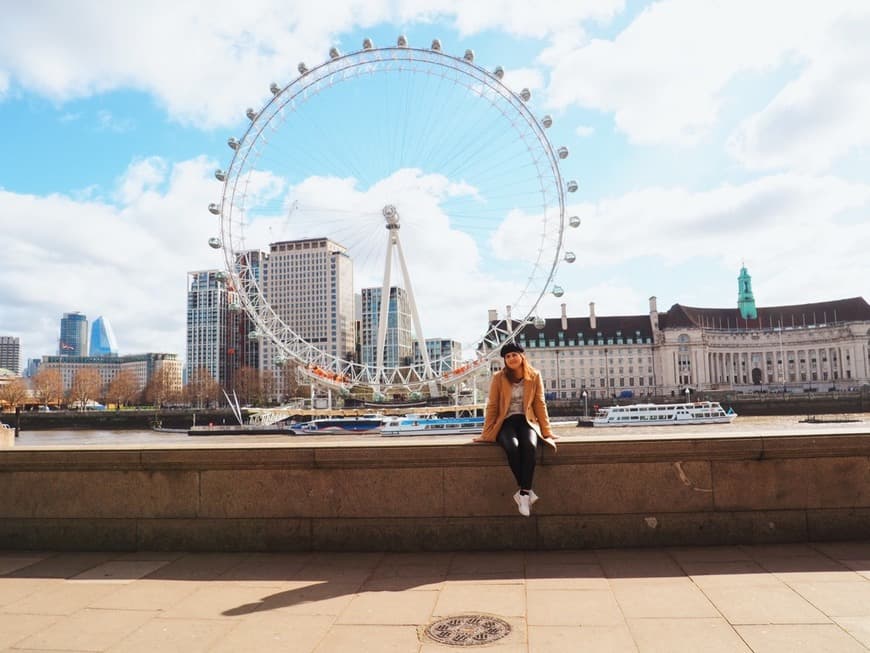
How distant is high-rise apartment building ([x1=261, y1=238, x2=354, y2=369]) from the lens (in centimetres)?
15325

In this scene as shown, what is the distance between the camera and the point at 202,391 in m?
141

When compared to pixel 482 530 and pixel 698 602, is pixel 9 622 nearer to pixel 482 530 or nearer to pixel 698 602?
pixel 482 530

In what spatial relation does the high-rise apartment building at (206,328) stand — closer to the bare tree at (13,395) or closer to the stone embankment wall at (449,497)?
the bare tree at (13,395)

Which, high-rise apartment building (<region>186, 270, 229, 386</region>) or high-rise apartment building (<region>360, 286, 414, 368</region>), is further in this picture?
high-rise apartment building (<region>186, 270, 229, 386</region>)

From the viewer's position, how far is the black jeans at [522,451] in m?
6.97

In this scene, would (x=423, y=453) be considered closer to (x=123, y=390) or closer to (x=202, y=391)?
(x=202, y=391)

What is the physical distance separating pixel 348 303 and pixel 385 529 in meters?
177

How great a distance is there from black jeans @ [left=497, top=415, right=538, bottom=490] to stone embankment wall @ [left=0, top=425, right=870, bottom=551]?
0.33 m

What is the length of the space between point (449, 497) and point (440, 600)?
187 cm

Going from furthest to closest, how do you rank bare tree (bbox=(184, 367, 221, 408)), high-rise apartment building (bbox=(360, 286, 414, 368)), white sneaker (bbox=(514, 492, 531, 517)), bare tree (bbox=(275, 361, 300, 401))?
bare tree (bbox=(275, 361, 300, 401))
high-rise apartment building (bbox=(360, 286, 414, 368))
bare tree (bbox=(184, 367, 221, 408))
white sneaker (bbox=(514, 492, 531, 517))

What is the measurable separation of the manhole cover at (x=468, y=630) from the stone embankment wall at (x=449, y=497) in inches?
86.5

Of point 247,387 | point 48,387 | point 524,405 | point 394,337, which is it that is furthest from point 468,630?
point 48,387

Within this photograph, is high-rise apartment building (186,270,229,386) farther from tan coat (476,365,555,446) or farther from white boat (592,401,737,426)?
tan coat (476,365,555,446)

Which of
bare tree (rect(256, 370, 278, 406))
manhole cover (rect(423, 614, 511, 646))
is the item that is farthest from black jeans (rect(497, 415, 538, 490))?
bare tree (rect(256, 370, 278, 406))
